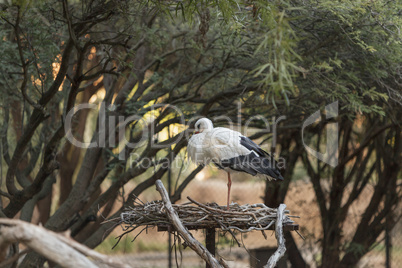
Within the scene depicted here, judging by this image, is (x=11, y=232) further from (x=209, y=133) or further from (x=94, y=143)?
(x=94, y=143)

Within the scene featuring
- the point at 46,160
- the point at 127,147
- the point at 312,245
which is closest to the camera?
the point at 46,160

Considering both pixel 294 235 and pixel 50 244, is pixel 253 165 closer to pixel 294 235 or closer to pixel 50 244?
pixel 50 244

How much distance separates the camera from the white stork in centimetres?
400

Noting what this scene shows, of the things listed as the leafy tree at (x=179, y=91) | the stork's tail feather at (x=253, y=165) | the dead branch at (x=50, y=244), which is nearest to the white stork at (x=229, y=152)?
the stork's tail feather at (x=253, y=165)

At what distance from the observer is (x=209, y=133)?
4.12 metres

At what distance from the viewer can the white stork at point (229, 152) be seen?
400 centimetres

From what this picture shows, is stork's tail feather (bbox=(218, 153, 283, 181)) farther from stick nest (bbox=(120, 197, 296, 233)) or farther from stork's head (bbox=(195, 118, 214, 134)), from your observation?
stick nest (bbox=(120, 197, 296, 233))

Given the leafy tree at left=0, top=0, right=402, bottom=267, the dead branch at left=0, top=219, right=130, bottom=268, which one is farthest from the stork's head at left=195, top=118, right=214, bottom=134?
the dead branch at left=0, top=219, right=130, bottom=268

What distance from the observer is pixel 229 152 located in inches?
160

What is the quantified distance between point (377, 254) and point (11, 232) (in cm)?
699

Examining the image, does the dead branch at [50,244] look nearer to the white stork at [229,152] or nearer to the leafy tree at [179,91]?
the leafy tree at [179,91]

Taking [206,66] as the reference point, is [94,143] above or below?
below

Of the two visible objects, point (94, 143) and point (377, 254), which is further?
point (377, 254)

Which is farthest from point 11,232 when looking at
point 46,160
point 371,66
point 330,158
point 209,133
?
point 330,158
